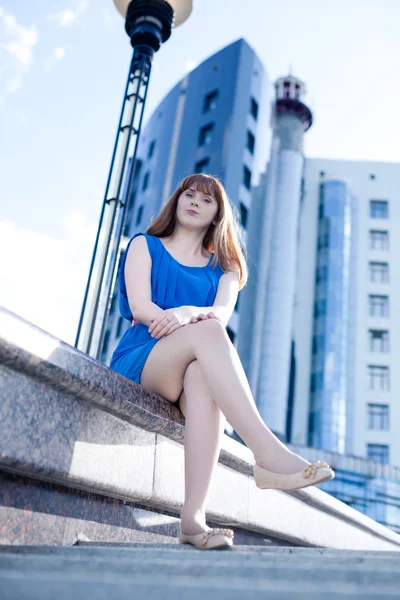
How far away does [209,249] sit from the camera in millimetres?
3719

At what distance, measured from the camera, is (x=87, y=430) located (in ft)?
7.97

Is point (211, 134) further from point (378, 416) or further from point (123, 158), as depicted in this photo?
point (123, 158)

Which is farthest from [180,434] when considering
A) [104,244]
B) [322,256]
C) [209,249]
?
[322,256]

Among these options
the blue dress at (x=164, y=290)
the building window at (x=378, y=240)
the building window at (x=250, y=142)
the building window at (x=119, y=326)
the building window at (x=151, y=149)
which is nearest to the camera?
the blue dress at (x=164, y=290)

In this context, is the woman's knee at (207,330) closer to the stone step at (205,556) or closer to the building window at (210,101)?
the stone step at (205,556)

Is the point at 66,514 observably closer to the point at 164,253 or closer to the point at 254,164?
the point at 164,253

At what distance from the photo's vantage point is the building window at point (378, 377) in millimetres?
39844

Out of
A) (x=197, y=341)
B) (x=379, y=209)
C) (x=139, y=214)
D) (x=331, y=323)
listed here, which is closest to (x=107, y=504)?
(x=197, y=341)

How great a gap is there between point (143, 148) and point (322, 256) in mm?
12650

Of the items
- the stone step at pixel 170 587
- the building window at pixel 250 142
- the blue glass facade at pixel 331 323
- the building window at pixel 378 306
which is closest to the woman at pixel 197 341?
the stone step at pixel 170 587

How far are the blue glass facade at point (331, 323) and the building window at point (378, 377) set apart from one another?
1906mm

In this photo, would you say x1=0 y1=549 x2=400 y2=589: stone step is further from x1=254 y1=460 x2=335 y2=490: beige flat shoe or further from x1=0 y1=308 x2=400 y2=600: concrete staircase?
x1=254 y1=460 x2=335 y2=490: beige flat shoe

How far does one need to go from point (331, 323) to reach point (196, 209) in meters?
37.4

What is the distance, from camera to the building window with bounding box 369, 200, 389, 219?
44656 mm
